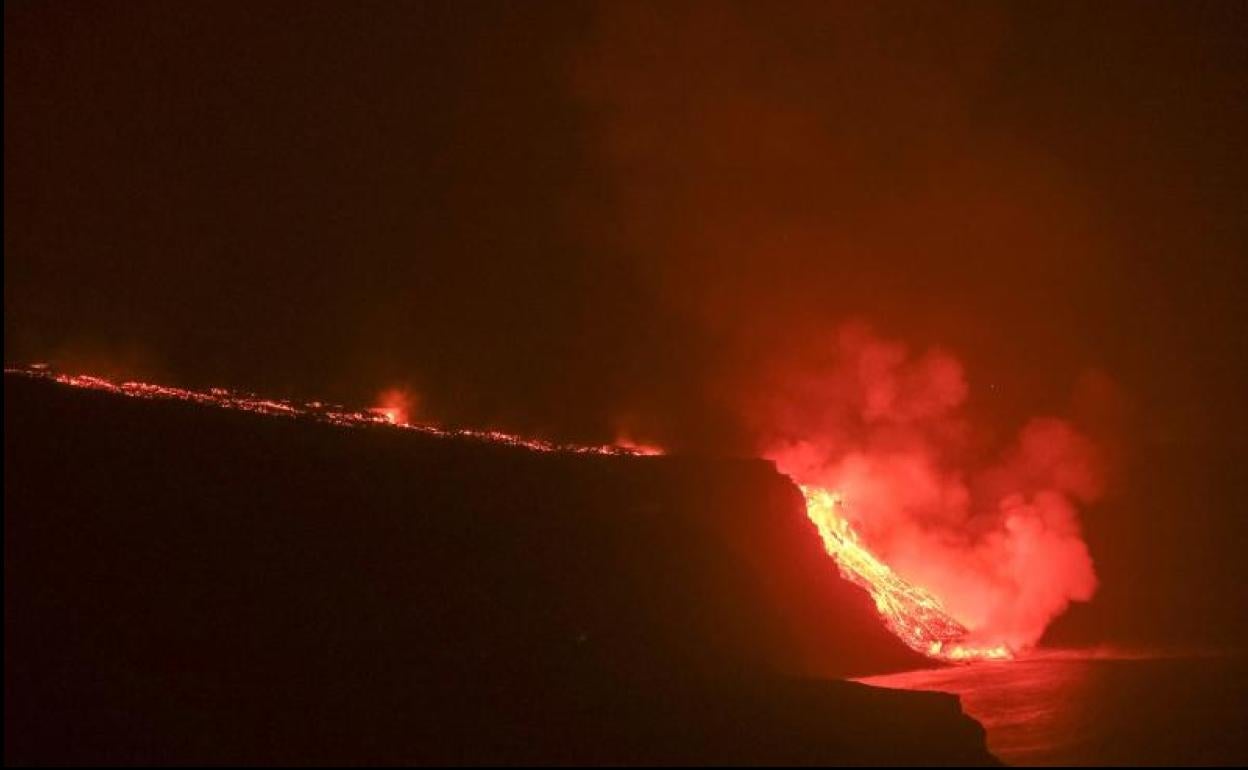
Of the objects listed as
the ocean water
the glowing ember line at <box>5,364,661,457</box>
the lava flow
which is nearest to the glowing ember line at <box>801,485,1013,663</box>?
the lava flow

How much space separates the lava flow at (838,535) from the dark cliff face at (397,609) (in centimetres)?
201

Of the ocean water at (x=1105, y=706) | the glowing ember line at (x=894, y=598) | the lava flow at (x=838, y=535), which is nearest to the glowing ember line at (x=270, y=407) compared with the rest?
the lava flow at (x=838, y=535)

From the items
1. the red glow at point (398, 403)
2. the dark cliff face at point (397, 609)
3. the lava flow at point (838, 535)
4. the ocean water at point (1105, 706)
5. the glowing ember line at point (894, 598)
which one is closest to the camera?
the dark cliff face at point (397, 609)

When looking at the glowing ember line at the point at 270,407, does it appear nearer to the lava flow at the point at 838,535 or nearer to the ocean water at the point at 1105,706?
the lava flow at the point at 838,535

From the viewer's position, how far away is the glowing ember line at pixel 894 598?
25828 millimetres

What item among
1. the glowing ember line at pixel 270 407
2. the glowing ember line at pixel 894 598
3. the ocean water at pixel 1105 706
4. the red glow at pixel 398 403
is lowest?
the ocean water at pixel 1105 706

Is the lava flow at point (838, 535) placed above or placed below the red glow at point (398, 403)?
below

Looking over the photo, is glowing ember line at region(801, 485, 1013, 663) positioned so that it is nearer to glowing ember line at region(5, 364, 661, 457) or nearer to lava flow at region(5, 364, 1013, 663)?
lava flow at region(5, 364, 1013, 663)

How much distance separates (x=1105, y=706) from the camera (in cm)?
1973

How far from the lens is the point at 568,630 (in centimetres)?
1906

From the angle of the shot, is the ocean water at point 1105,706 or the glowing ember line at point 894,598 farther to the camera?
the glowing ember line at point 894,598

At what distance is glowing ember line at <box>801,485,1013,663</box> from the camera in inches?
1017

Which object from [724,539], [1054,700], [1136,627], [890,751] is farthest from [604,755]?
[1136,627]

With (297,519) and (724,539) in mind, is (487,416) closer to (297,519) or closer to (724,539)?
(724,539)
